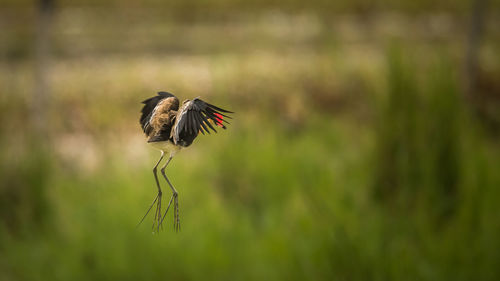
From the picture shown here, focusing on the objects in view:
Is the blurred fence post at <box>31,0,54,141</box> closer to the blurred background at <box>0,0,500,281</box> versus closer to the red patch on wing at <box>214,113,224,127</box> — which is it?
the blurred background at <box>0,0,500,281</box>

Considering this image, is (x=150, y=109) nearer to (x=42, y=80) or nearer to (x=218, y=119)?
(x=218, y=119)

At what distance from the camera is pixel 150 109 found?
0.37 ft

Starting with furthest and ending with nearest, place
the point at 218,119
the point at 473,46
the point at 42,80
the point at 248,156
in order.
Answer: the point at 473,46
the point at 248,156
the point at 42,80
the point at 218,119

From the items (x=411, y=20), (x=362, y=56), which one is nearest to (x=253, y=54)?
(x=362, y=56)

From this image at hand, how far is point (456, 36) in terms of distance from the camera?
62.1 inches

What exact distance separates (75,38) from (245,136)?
99 centimetres

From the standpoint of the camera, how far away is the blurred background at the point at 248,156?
0.64 m

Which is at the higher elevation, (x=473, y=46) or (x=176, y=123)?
(x=473, y=46)

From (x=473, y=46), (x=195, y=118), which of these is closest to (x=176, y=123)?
(x=195, y=118)

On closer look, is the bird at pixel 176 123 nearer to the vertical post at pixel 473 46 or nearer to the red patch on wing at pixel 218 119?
the red patch on wing at pixel 218 119

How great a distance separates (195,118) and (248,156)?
30.4 inches

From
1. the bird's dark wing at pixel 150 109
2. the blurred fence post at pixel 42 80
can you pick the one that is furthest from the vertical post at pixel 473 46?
the bird's dark wing at pixel 150 109

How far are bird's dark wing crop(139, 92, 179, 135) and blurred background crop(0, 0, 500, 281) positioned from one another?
31cm

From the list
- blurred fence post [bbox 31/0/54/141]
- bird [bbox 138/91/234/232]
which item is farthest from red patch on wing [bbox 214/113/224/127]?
blurred fence post [bbox 31/0/54/141]
